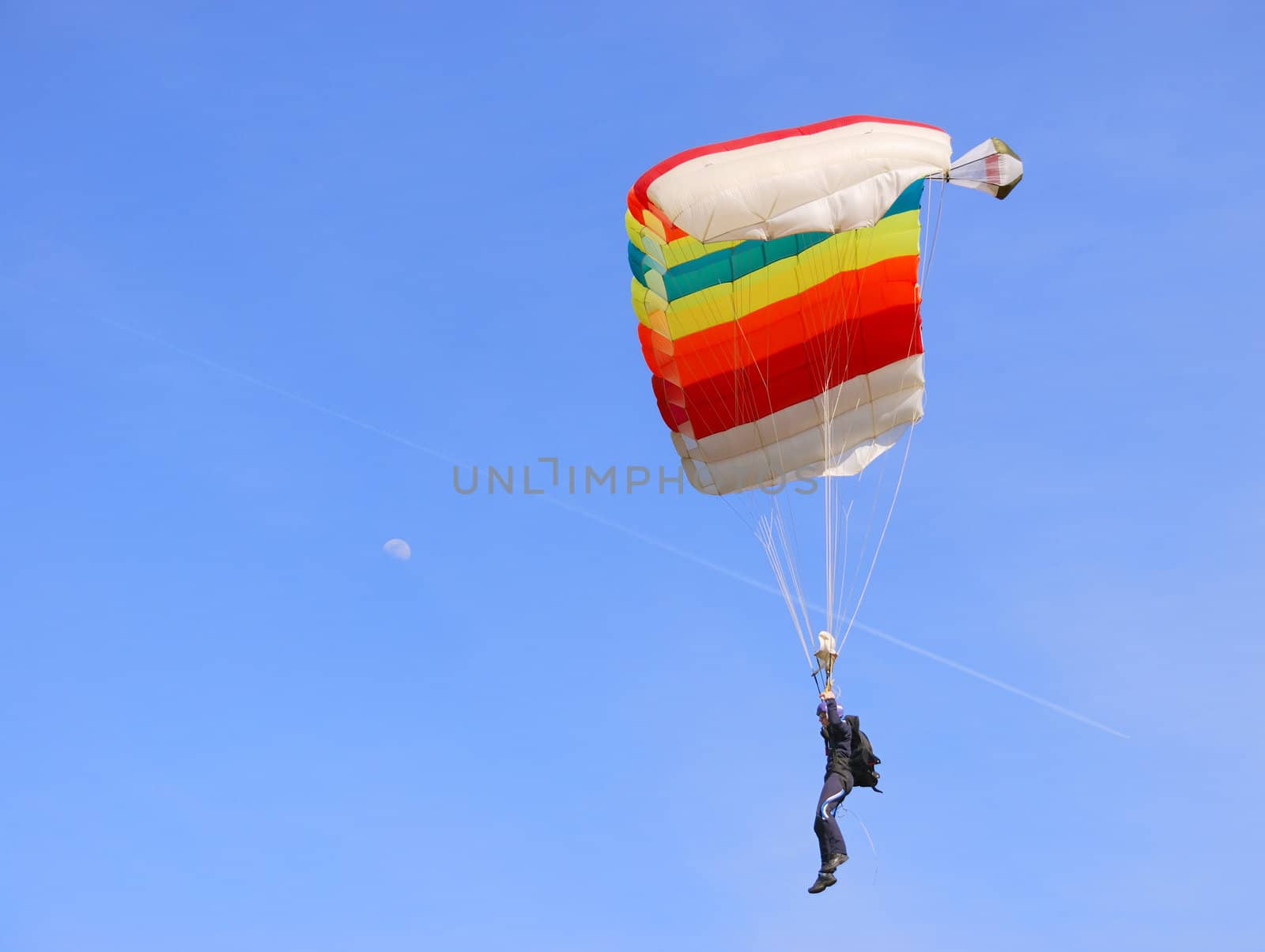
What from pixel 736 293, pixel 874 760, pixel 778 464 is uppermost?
pixel 736 293

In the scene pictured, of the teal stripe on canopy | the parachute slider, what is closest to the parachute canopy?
the teal stripe on canopy

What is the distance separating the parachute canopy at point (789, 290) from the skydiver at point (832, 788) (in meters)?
3.02

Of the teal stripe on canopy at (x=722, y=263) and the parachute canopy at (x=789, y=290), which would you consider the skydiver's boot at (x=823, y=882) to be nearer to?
the parachute canopy at (x=789, y=290)

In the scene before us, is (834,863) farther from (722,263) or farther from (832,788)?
(722,263)

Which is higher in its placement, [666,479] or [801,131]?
[801,131]

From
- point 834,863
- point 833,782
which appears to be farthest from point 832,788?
point 834,863

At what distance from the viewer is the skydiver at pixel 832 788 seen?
1462 cm

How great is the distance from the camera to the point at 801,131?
16.5 metres

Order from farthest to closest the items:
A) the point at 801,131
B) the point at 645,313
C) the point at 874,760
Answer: the point at 645,313 < the point at 801,131 < the point at 874,760

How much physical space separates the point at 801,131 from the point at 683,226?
203 cm

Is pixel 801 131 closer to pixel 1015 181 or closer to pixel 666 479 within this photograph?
pixel 1015 181

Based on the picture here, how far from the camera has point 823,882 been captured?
47.4ft

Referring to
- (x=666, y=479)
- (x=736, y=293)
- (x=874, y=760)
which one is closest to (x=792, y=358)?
(x=736, y=293)

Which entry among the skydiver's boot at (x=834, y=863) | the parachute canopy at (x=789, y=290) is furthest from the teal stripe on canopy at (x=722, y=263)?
the skydiver's boot at (x=834, y=863)
